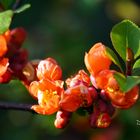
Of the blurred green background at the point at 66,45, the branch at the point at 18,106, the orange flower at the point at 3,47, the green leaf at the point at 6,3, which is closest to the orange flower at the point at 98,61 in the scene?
the branch at the point at 18,106

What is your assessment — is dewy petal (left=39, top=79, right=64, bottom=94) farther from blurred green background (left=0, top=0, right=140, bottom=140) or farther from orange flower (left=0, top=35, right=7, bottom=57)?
blurred green background (left=0, top=0, right=140, bottom=140)

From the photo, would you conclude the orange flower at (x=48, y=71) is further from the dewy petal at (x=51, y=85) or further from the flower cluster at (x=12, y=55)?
the flower cluster at (x=12, y=55)

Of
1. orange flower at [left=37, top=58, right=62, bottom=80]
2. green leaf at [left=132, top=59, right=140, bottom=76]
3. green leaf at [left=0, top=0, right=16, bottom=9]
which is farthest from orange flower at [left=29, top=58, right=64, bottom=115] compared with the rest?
green leaf at [left=0, top=0, right=16, bottom=9]

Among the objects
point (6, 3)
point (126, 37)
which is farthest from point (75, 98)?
point (6, 3)

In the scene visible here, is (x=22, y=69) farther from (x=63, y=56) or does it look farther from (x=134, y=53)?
(x=63, y=56)

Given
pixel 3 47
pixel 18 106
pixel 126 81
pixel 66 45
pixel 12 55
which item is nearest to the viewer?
pixel 126 81

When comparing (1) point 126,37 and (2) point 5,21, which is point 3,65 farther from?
(1) point 126,37
